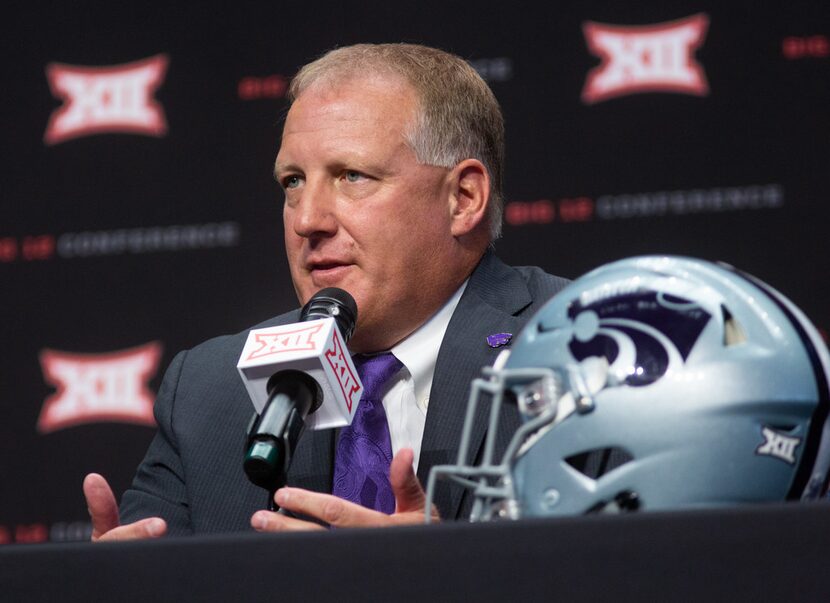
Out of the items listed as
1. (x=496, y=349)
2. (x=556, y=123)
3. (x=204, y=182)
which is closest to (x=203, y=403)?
(x=496, y=349)

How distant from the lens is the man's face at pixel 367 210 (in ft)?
5.91

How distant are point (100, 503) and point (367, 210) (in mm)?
661

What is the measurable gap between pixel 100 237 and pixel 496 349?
1335 mm

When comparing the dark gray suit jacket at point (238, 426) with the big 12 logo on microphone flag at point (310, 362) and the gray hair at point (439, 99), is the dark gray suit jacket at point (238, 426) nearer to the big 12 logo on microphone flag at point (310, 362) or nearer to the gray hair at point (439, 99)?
the gray hair at point (439, 99)

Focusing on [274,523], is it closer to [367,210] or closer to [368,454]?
[368,454]

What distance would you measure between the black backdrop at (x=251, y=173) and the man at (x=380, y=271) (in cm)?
58

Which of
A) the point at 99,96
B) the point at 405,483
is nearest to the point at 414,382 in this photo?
the point at 405,483

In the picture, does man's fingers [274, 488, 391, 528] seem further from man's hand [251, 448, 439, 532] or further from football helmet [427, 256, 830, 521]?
football helmet [427, 256, 830, 521]

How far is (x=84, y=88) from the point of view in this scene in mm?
2818

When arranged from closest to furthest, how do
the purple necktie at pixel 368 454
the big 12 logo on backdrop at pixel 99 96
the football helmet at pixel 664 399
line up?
the football helmet at pixel 664 399
the purple necktie at pixel 368 454
the big 12 logo on backdrop at pixel 99 96

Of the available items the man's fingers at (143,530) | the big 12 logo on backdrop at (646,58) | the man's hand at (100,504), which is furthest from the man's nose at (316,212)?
the big 12 logo on backdrop at (646,58)

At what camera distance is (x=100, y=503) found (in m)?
1.40

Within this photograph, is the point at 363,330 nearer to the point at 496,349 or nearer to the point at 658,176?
the point at 496,349

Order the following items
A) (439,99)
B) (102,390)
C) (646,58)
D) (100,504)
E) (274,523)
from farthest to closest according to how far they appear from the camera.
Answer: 1. (102,390)
2. (646,58)
3. (439,99)
4. (100,504)
5. (274,523)
